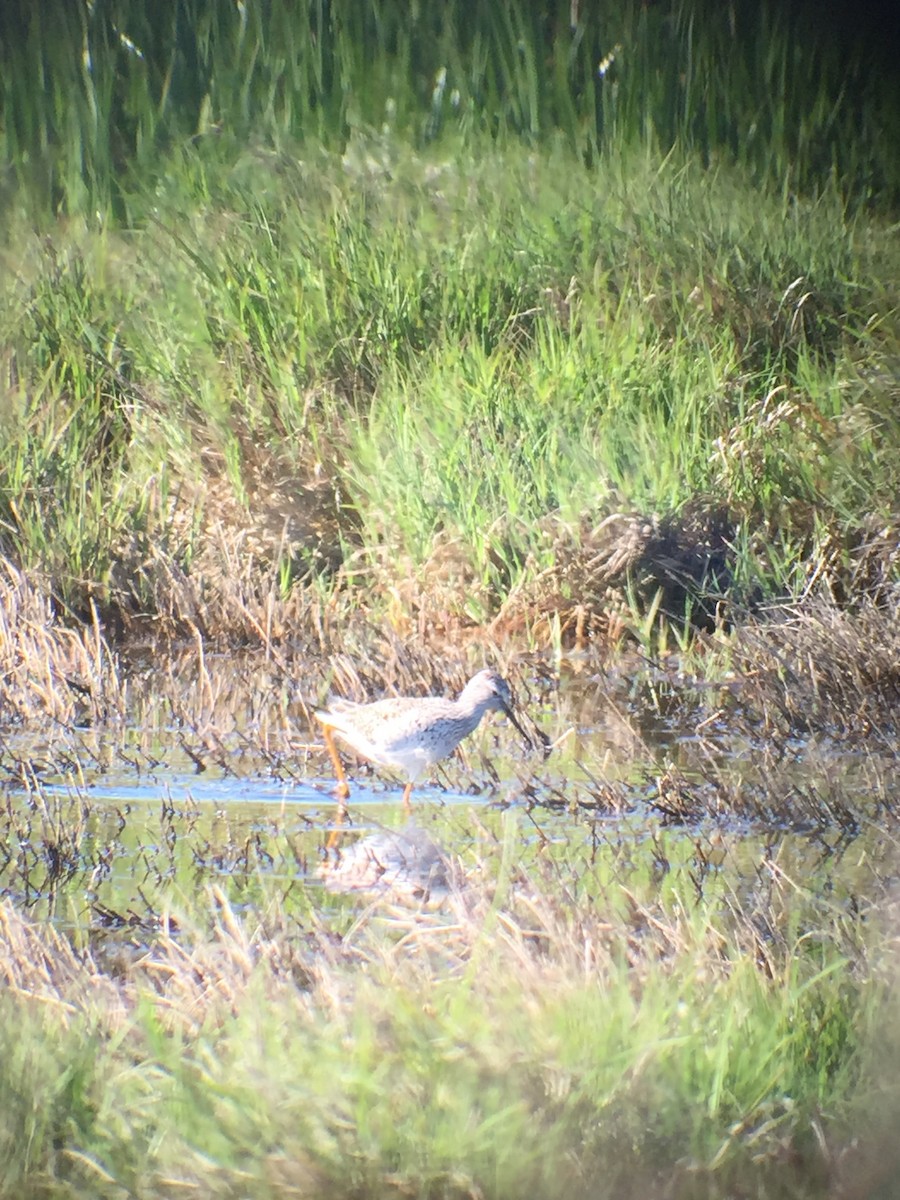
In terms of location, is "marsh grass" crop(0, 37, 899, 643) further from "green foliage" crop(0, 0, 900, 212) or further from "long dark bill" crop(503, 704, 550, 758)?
"long dark bill" crop(503, 704, 550, 758)

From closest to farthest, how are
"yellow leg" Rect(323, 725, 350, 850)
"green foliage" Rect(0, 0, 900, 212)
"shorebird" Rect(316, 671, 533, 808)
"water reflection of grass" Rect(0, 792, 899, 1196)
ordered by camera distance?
"water reflection of grass" Rect(0, 792, 899, 1196) < "yellow leg" Rect(323, 725, 350, 850) < "shorebird" Rect(316, 671, 533, 808) < "green foliage" Rect(0, 0, 900, 212)

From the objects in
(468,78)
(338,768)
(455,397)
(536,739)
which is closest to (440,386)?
(455,397)

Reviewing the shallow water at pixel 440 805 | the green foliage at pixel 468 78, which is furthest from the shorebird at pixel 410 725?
the green foliage at pixel 468 78

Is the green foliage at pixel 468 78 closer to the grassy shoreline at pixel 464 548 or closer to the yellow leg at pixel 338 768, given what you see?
the grassy shoreline at pixel 464 548

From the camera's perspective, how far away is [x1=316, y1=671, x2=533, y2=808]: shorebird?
425 centimetres

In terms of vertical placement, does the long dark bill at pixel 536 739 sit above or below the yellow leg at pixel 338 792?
below

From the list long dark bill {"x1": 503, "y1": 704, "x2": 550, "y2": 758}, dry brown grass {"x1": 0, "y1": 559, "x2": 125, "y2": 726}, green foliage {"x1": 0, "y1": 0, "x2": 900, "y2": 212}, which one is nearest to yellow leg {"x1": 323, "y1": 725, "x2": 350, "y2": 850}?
long dark bill {"x1": 503, "y1": 704, "x2": 550, "y2": 758}

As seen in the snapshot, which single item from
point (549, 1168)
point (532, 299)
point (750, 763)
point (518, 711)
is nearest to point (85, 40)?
point (532, 299)

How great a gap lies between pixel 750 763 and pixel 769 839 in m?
0.75

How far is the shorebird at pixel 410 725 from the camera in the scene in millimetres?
4254

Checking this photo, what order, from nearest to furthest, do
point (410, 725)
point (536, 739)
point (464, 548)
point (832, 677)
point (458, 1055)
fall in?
point (458, 1055), point (410, 725), point (536, 739), point (832, 677), point (464, 548)

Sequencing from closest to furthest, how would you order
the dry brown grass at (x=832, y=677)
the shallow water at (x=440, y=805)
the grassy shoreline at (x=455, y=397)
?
the shallow water at (x=440, y=805)
the dry brown grass at (x=832, y=677)
the grassy shoreline at (x=455, y=397)

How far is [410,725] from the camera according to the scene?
4242mm

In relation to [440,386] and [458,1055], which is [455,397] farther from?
[458,1055]
